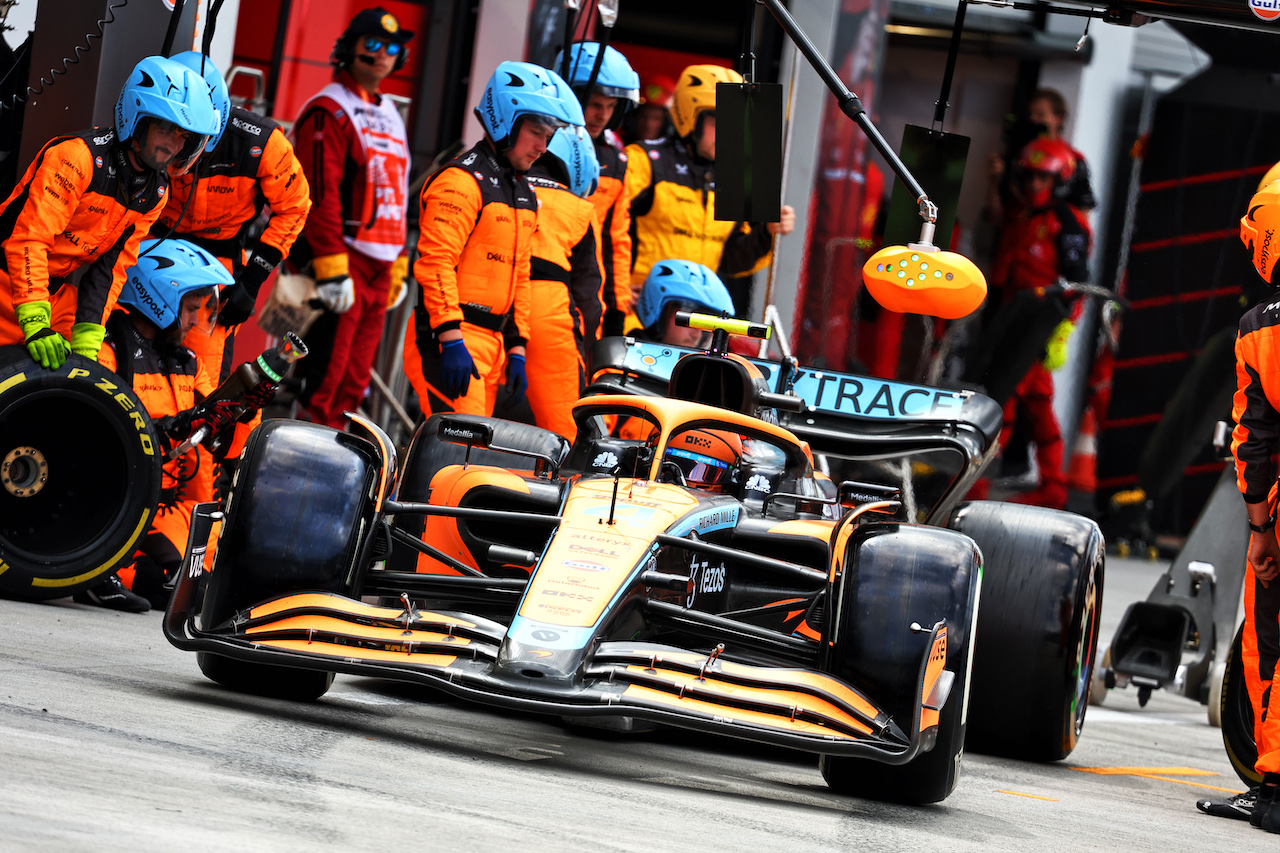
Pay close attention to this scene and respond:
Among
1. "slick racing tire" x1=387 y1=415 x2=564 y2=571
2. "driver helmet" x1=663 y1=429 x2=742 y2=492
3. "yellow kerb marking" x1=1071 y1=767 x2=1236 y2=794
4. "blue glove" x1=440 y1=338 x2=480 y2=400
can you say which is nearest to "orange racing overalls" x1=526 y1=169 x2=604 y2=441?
"blue glove" x1=440 y1=338 x2=480 y2=400

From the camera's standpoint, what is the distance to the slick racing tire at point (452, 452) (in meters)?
6.14

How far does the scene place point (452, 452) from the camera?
6.18m

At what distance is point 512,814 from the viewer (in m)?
3.63

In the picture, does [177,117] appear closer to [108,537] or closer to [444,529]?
[108,537]

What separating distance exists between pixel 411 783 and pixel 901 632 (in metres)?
1.40

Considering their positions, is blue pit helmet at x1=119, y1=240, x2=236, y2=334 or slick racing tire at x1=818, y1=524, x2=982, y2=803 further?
blue pit helmet at x1=119, y1=240, x2=236, y2=334

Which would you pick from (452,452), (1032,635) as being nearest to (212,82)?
(452,452)

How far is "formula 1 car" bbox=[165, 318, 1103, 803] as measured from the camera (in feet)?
14.2

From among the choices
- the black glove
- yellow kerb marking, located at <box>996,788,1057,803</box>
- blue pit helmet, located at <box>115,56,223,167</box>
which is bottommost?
yellow kerb marking, located at <box>996,788,1057,803</box>

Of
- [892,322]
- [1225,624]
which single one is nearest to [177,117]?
[1225,624]

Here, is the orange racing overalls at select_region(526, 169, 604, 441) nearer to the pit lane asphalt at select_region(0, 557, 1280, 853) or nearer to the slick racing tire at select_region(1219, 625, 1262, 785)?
the pit lane asphalt at select_region(0, 557, 1280, 853)

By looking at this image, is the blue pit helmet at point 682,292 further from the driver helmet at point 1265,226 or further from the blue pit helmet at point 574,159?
the driver helmet at point 1265,226

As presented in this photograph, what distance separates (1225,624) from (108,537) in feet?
16.5

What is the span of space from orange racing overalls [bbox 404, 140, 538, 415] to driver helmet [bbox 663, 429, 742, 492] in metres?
2.07
